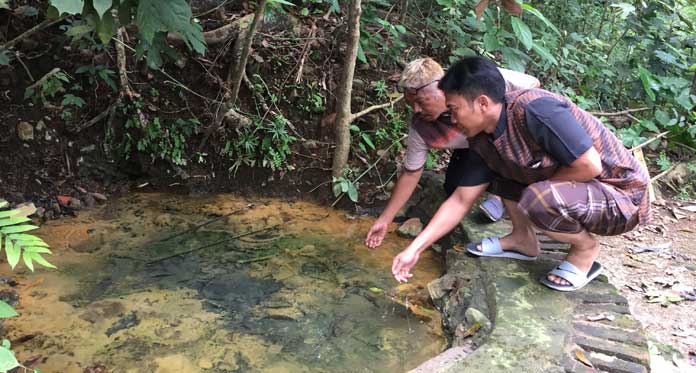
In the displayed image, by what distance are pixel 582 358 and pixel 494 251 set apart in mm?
938

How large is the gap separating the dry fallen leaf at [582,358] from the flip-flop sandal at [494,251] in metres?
0.82

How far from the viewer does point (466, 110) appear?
2424 millimetres

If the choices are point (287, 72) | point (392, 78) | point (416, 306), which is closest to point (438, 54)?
point (392, 78)

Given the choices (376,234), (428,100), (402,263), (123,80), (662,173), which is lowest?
(662,173)

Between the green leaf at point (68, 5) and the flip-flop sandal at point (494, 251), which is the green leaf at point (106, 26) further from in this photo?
the flip-flop sandal at point (494, 251)

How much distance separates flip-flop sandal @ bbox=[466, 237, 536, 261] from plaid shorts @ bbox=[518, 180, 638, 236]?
47 cm

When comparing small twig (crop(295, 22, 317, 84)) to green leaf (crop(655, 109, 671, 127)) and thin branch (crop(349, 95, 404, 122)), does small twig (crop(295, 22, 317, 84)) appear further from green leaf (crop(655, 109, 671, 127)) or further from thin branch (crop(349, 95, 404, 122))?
green leaf (crop(655, 109, 671, 127))

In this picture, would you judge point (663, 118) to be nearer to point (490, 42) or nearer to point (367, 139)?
point (490, 42)

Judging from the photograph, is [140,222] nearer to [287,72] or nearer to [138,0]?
[287,72]

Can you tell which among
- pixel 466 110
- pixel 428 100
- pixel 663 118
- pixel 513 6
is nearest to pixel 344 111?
pixel 428 100

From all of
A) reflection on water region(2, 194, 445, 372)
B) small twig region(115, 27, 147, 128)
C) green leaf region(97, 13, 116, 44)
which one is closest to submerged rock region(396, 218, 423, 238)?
reflection on water region(2, 194, 445, 372)

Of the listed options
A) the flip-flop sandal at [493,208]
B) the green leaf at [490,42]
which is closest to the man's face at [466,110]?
the flip-flop sandal at [493,208]

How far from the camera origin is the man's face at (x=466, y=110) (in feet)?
7.87

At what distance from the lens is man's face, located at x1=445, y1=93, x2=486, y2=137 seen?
2400 mm
